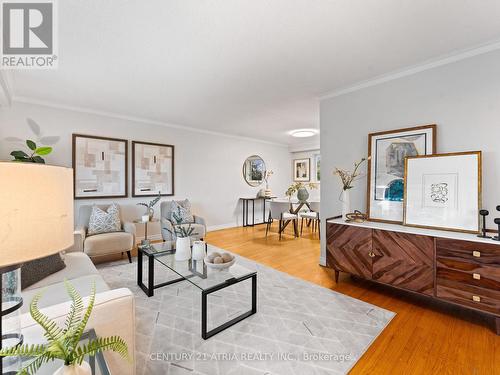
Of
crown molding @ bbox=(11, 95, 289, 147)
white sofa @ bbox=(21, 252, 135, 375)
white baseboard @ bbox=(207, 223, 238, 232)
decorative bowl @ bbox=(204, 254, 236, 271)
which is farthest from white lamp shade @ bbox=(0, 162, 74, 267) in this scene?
white baseboard @ bbox=(207, 223, 238, 232)

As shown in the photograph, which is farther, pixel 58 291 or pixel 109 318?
pixel 58 291

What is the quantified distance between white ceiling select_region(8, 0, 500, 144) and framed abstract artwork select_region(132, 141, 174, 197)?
1163 millimetres

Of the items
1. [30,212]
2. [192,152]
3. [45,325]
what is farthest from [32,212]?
[192,152]

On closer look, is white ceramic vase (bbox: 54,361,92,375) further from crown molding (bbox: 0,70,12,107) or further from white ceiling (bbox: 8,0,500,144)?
crown molding (bbox: 0,70,12,107)

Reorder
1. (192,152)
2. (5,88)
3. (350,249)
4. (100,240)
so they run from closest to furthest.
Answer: (350,249), (5,88), (100,240), (192,152)

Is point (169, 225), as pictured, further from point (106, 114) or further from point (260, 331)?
point (260, 331)

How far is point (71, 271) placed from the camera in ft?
6.56

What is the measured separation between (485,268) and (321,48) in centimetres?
228

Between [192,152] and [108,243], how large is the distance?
2.65 meters

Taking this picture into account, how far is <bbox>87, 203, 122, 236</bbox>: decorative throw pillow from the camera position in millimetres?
3359

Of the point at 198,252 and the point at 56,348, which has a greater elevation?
the point at 56,348

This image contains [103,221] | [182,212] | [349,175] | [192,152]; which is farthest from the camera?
[192,152]

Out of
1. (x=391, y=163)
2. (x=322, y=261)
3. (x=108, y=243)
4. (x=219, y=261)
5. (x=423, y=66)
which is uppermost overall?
(x=423, y=66)

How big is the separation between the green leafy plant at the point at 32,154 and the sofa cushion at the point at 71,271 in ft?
5.93
